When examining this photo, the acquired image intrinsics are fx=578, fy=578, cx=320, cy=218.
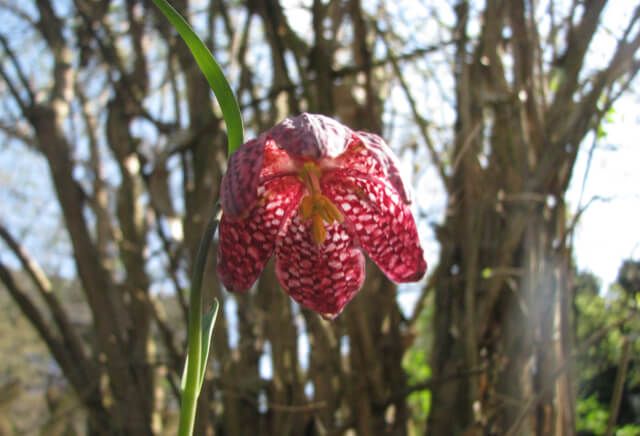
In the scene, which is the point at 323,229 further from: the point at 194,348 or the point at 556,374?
the point at 556,374

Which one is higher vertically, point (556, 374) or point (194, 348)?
point (194, 348)

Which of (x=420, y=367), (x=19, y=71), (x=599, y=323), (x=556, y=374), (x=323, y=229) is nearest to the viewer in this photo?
(x=323, y=229)

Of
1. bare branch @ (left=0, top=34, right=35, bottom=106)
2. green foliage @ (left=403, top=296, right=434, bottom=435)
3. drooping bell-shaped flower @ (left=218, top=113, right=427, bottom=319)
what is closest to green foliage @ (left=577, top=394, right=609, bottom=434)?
green foliage @ (left=403, top=296, right=434, bottom=435)

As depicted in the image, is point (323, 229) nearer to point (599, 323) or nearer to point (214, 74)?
point (214, 74)

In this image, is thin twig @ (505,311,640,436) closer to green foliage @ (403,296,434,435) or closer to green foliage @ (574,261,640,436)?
green foliage @ (574,261,640,436)

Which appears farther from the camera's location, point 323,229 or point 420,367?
point 420,367

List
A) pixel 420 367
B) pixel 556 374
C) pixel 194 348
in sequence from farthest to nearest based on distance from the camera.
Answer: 1. pixel 420 367
2. pixel 556 374
3. pixel 194 348

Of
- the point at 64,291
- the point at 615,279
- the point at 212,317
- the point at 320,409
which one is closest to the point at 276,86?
the point at 320,409

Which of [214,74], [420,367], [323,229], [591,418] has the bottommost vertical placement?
[591,418]

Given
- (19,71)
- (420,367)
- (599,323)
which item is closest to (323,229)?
(599,323)

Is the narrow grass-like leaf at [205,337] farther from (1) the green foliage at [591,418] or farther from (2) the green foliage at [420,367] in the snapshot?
(1) the green foliage at [591,418]
